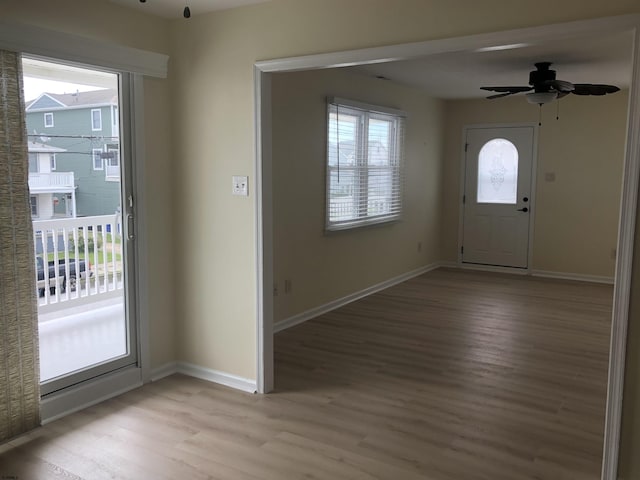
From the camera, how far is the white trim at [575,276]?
698cm

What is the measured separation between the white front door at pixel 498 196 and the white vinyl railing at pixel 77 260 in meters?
5.54

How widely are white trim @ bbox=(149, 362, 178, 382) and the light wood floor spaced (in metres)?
0.08

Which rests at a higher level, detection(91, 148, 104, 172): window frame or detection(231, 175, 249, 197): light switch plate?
detection(91, 148, 104, 172): window frame

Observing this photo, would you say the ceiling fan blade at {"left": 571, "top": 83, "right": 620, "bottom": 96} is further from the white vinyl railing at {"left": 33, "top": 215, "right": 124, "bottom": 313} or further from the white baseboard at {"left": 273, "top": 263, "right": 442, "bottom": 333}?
the white vinyl railing at {"left": 33, "top": 215, "right": 124, "bottom": 313}

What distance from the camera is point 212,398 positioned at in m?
3.47

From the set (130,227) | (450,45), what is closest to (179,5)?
(130,227)

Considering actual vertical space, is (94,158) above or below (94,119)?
below

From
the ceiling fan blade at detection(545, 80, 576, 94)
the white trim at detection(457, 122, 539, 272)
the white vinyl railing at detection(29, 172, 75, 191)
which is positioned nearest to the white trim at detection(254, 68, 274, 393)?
the white vinyl railing at detection(29, 172, 75, 191)

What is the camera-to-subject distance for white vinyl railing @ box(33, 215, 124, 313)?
10.7 feet

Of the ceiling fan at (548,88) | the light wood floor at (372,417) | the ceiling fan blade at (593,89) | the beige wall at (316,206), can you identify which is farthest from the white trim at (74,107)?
the ceiling fan blade at (593,89)

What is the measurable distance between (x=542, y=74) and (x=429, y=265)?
340cm

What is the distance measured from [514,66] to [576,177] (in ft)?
8.16

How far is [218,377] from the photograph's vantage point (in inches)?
147

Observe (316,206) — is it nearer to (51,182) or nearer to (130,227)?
(130,227)
